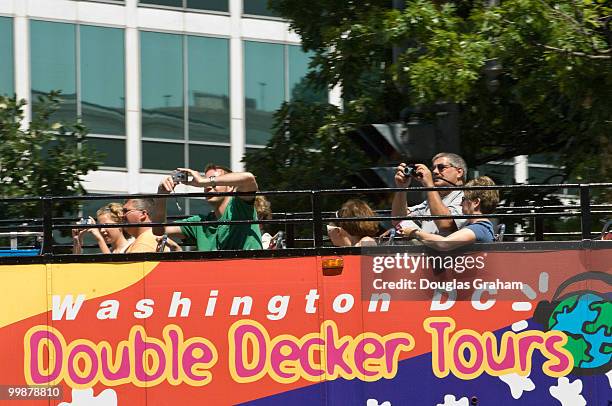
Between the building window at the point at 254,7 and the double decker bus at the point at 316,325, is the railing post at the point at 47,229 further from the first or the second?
the building window at the point at 254,7

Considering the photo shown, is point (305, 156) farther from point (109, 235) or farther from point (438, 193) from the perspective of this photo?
point (438, 193)

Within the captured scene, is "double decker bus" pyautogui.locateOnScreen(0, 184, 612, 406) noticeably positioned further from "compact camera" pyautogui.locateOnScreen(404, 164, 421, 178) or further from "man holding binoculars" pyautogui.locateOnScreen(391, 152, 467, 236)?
"compact camera" pyautogui.locateOnScreen(404, 164, 421, 178)

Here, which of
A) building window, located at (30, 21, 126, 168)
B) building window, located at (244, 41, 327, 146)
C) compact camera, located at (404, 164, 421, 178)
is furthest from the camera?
building window, located at (244, 41, 327, 146)

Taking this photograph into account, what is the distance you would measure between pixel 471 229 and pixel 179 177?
5.53ft

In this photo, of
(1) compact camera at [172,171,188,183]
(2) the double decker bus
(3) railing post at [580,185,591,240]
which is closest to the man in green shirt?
(1) compact camera at [172,171,188,183]

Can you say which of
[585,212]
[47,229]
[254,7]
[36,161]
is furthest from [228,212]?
[254,7]

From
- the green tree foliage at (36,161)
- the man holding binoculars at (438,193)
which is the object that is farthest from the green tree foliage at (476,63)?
the green tree foliage at (36,161)

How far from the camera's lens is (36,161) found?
40.7 feet

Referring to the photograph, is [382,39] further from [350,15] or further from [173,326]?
[173,326]

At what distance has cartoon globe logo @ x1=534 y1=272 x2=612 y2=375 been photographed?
6.35m

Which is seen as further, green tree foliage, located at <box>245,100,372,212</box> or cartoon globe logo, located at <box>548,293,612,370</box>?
green tree foliage, located at <box>245,100,372,212</box>

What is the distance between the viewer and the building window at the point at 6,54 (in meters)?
16.5

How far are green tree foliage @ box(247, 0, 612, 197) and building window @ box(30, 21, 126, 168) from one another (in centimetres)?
622

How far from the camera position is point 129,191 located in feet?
57.1
